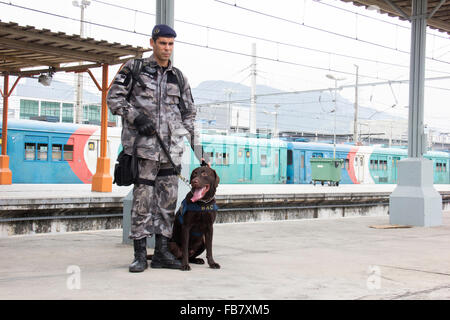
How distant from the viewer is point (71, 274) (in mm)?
4598

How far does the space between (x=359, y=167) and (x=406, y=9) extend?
21.3 metres

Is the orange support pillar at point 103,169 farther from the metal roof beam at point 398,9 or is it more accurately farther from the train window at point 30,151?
the metal roof beam at point 398,9

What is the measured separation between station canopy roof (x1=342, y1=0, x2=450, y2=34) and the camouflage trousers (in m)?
6.99

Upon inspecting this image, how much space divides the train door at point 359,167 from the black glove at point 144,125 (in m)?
28.0

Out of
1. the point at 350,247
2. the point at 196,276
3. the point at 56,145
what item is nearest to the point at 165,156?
the point at 196,276

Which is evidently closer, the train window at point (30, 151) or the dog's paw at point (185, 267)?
the dog's paw at point (185, 267)

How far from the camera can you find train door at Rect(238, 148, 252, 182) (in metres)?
25.5

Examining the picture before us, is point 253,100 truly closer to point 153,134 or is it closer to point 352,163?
point 352,163

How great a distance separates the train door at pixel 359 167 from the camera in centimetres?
3178

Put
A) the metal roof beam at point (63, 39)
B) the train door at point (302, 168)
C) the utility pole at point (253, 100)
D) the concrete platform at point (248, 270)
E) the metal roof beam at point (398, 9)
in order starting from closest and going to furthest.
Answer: the concrete platform at point (248, 270), the metal roof beam at point (398, 9), the metal roof beam at point (63, 39), the train door at point (302, 168), the utility pole at point (253, 100)

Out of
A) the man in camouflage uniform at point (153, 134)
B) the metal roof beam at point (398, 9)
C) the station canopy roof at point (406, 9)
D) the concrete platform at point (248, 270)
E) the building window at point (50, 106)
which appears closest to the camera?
the concrete platform at point (248, 270)

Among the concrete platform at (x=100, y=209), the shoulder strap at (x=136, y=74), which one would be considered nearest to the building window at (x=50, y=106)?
→ the concrete platform at (x=100, y=209)

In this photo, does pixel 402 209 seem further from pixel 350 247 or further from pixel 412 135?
pixel 350 247
